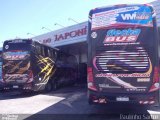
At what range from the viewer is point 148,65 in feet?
31.6

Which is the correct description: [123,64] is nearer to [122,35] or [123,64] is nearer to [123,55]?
[123,55]

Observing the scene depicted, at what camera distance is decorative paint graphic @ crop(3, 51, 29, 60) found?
17.4 metres

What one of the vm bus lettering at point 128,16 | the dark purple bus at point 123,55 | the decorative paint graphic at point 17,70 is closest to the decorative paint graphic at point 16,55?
the decorative paint graphic at point 17,70

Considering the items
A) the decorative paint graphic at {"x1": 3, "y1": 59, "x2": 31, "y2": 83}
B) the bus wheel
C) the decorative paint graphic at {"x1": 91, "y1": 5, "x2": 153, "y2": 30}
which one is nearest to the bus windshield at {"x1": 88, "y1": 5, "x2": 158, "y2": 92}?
the decorative paint graphic at {"x1": 91, "y1": 5, "x2": 153, "y2": 30}

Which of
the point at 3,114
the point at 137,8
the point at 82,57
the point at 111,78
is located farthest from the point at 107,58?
the point at 82,57

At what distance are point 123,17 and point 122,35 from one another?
655 millimetres

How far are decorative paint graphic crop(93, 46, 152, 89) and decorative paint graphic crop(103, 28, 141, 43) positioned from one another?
1.16 ft

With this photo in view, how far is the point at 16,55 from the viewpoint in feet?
57.6

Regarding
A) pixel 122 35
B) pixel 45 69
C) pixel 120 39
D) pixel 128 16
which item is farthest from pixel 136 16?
pixel 45 69

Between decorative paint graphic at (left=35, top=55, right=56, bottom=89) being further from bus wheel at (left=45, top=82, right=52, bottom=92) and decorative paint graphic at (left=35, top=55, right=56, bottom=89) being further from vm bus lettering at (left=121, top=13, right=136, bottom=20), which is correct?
vm bus lettering at (left=121, top=13, right=136, bottom=20)

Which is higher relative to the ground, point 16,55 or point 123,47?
point 16,55

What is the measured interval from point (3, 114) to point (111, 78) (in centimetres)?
448

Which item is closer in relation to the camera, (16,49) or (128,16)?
(128,16)

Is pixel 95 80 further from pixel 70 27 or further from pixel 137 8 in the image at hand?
pixel 70 27
